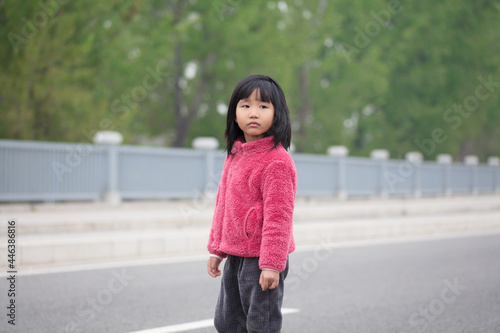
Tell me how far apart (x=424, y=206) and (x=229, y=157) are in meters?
16.3

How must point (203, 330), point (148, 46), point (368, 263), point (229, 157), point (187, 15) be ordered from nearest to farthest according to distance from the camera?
point (229, 157) → point (203, 330) → point (368, 263) → point (148, 46) → point (187, 15)

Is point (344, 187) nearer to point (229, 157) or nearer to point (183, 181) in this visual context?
point (183, 181)

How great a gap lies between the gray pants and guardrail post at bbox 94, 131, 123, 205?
12.2m

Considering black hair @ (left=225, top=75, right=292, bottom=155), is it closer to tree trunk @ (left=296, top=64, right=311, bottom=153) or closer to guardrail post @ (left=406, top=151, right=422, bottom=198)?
guardrail post @ (left=406, top=151, right=422, bottom=198)

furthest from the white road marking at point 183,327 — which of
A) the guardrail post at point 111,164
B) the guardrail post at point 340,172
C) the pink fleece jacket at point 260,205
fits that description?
the guardrail post at point 340,172

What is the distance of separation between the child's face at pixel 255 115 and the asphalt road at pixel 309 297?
228cm

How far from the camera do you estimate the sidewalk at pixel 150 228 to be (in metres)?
8.09

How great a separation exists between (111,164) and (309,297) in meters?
9.75

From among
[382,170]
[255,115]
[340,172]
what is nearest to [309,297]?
[255,115]

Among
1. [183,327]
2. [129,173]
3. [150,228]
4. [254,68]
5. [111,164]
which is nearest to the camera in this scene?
[183,327]

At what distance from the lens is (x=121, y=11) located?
17.6 metres

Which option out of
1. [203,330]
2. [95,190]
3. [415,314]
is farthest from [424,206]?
[203,330]

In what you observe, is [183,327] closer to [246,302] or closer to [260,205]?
[246,302]

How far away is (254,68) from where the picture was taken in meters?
23.7
